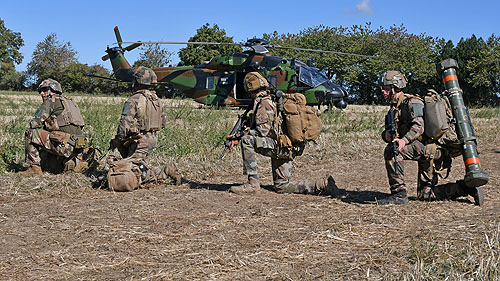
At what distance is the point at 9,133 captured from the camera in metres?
11.4

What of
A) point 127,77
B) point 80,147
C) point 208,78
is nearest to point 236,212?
point 80,147

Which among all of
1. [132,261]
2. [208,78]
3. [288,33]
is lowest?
[132,261]

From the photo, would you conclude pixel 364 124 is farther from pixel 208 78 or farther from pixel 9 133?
Answer: pixel 9 133

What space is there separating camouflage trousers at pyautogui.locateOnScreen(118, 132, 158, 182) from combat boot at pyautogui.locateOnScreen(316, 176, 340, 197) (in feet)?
8.30

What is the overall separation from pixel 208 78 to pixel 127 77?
3236mm

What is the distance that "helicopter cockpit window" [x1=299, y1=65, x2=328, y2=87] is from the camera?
1831cm

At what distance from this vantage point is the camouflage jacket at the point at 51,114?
8461 mm

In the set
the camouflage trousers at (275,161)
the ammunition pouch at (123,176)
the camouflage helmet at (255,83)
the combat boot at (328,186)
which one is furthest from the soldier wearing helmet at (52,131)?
the combat boot at (328,186)

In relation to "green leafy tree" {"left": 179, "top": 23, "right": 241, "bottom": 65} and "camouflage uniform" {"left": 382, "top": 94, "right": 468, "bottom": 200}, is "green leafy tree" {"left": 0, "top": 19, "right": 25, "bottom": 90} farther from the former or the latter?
"camouflage uniform" {"left": 382, "top": 94, "right": 468, "bottom": 200}

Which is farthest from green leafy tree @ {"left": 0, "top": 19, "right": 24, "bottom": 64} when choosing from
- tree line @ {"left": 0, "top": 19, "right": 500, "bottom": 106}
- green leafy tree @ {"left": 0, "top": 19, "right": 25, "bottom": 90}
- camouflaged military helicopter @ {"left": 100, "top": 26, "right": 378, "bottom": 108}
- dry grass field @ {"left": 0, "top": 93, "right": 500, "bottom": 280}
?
dry grass field @ {"left": 0, "top": 93, "right": 500, "bottom": 280}

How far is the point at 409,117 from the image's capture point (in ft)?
22.2

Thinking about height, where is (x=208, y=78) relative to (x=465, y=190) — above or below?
above

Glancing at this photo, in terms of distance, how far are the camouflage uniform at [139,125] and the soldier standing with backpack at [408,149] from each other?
346cm

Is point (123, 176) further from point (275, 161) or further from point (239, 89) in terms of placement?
point (239, 89)
